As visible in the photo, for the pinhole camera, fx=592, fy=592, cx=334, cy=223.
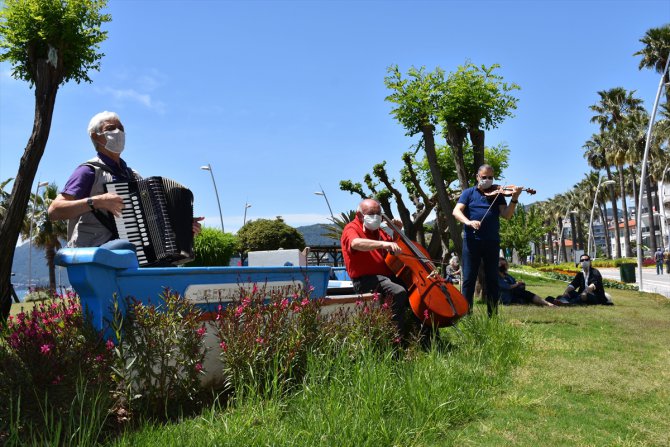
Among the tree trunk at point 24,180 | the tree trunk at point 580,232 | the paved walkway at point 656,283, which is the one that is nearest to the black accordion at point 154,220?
the tree trunk at point 24,180

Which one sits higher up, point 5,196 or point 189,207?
point 5,196

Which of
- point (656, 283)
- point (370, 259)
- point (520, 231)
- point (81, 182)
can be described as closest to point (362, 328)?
point (370, 259)

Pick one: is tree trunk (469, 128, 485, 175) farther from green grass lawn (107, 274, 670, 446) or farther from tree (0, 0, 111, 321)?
tree (0, 0, 111, 321)

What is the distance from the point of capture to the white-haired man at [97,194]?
13.4 ft

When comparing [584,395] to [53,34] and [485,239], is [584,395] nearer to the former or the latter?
[485,239]

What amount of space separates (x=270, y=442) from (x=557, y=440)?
1.74m

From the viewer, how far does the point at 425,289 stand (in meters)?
5.64

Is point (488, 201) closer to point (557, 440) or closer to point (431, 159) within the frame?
point (557, 440)

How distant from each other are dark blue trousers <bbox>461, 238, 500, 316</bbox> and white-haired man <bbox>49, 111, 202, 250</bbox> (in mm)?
3712

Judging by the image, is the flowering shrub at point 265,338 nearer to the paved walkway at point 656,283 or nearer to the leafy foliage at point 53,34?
the leafy foliage at point 53,34

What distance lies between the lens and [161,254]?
14.5ft

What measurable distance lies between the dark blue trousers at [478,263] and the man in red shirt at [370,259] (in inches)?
60.2

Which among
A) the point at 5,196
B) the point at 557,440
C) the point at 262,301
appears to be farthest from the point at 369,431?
the point at 5,196

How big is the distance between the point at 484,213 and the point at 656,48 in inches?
1935
